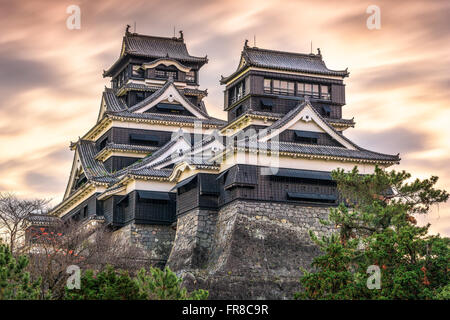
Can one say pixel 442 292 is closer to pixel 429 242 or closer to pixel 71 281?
pixel 429 242

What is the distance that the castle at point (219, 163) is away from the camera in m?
40.9

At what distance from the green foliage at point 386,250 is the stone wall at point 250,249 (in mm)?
5418

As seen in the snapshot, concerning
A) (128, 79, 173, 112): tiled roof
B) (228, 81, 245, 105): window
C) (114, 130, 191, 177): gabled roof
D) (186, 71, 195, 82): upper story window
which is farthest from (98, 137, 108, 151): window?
(228, 81, 245, 105): window

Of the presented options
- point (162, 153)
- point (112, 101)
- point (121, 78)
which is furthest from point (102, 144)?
point (121, 78)

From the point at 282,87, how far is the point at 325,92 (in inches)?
115

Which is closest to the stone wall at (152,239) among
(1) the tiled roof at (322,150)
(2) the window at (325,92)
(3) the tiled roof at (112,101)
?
(1) the tiled roof at (322,150)

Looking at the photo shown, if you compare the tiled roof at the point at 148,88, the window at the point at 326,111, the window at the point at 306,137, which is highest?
the tiled roof at the point at 148,88

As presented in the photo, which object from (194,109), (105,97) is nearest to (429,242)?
(194,109)

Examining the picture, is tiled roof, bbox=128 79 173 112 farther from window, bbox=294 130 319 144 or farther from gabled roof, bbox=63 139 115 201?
window, bbox=294 130 319 144

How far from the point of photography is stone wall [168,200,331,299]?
125ft

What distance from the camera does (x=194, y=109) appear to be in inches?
2285

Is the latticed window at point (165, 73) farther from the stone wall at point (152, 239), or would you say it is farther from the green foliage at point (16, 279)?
the green foliage at point (16, 279)

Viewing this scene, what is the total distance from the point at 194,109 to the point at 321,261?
1123 inches

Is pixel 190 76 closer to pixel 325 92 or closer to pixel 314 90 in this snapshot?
pixel 314 90
